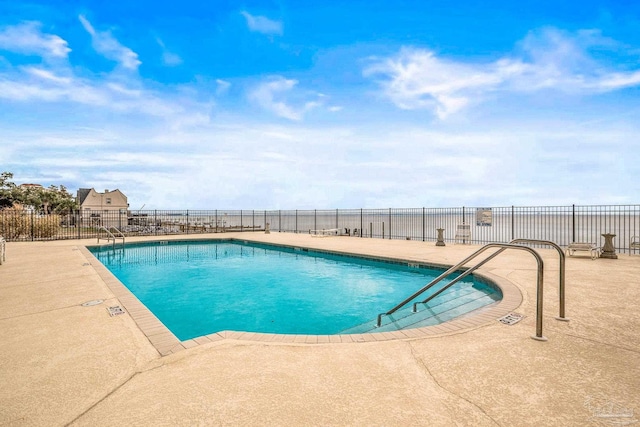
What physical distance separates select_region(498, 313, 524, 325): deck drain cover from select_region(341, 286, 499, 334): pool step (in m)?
0.92

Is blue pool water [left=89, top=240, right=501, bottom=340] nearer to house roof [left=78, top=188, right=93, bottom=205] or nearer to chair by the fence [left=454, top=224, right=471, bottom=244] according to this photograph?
chair by the fence [left=454, top=224, right=471, bottom=244]

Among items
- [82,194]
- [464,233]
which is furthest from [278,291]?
[82,194]

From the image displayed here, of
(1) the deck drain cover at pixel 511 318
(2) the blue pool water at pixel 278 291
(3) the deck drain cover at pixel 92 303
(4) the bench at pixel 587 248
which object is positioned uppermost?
(4) the bench at pixel 587 248

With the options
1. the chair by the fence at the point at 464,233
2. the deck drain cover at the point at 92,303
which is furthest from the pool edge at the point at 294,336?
the chair by the fence at the point at 464,233

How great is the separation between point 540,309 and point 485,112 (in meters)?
10.1

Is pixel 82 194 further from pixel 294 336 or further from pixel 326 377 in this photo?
pixel 326 377

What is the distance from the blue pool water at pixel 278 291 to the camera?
5.06m

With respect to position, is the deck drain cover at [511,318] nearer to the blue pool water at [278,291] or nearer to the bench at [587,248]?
the blue pool water at [278,291]

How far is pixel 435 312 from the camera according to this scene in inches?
192

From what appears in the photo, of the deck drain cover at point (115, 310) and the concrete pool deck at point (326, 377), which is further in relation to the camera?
the deck drain cover at point (115, 310)

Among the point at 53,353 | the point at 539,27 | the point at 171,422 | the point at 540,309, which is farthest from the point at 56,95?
the point at 539,27

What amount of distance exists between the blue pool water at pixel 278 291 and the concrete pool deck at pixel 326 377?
63.8 inches

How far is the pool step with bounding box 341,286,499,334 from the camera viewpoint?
14.5 ft

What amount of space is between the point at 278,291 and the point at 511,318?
15.3 ft
